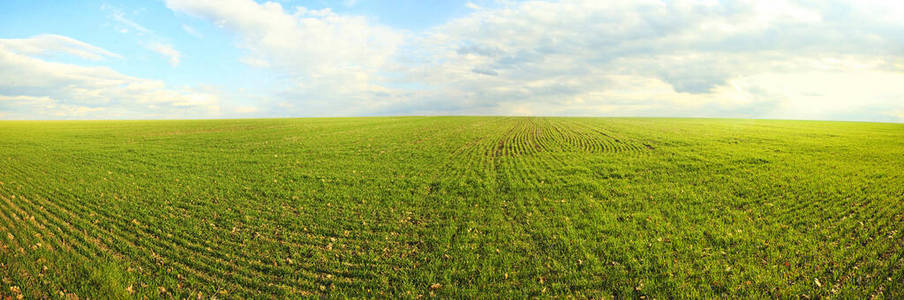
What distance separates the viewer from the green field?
6762 mm

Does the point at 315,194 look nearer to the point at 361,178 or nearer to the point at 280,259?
the point at 361,178

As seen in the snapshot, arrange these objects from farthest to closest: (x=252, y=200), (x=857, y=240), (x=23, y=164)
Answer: (x=23, y=164) → (x=252, y=200) → (x=857, y=240)

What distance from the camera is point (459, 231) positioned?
9.59 m

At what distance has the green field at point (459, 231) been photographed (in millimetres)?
6762

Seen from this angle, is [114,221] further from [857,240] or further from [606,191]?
[857,240]

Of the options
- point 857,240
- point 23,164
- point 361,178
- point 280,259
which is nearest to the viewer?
point 280,259

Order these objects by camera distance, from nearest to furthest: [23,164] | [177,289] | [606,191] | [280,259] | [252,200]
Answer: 1. [177,289]
2. [280,259]
3. [252,200]
4. [606,191]
5. [23,164]

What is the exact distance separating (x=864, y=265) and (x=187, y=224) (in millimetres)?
16507

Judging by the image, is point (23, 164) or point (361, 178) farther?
point (23, 164)

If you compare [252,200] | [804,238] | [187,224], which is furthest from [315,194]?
[804,238]

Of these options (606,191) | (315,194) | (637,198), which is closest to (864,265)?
(637,198)

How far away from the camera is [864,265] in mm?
7090

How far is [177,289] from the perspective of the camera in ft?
21.6

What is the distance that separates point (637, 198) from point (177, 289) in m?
13.5
